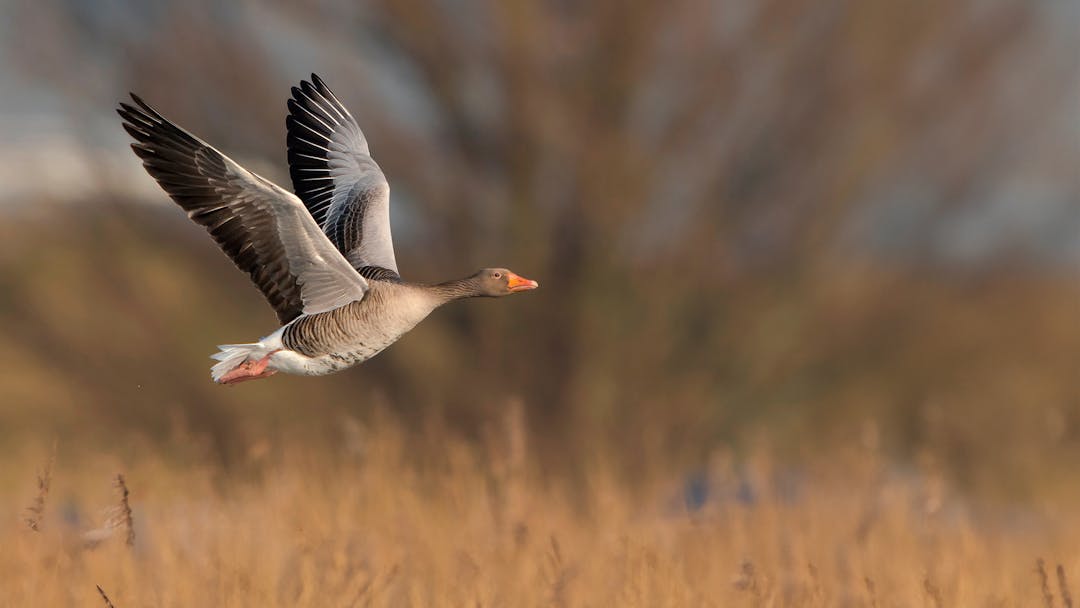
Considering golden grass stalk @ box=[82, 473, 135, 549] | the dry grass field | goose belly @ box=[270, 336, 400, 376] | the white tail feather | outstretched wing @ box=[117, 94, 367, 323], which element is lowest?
golden grass stalk @ box=[82, 473, 135, 549]

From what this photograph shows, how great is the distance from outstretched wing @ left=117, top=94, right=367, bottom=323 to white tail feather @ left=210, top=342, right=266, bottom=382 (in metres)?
0.24

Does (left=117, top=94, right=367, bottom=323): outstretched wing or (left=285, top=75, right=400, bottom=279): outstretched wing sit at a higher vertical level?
(left=285, top=75, right=400, bottom=279): outstretched wing

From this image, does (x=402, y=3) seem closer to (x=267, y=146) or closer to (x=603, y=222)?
(x=267, y=146)

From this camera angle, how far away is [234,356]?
4848mm

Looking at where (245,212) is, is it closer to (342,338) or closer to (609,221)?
(342,338)

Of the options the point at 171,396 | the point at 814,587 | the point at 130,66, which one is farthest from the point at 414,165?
the point at 814,587

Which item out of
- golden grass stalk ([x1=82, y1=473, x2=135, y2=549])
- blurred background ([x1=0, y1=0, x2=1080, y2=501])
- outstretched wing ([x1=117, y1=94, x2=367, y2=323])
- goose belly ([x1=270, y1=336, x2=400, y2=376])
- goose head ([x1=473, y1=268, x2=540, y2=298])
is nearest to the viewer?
golden grass stalk ([x1=82, y1=473, x2=135, y2=549])

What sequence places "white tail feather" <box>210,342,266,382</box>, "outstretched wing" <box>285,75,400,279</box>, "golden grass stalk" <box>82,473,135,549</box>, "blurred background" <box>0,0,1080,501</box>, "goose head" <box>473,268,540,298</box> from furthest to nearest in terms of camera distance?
"blurred background" <box>0,0,1080,501</box>
"outstretched wing" <box>285,75,400,279</box>
"goose head" <box>473,268,540,298</box>
"white tail feather" <box>210,342,266,382</box>
"golden grass stalk" <box>82,473,135,549</box>

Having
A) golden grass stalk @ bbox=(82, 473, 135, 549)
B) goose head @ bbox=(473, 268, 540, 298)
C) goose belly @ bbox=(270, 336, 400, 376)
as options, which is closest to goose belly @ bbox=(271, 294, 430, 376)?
goose belly @ bbox=(270, 336, 400, 376)

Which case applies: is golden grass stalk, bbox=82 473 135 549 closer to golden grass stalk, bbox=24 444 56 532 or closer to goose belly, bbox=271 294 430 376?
golden grass stalk, bbox=24 444 56 532

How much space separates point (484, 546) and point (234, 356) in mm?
1222

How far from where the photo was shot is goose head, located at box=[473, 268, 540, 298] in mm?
5105

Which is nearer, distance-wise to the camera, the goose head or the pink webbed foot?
the pink webbed foot

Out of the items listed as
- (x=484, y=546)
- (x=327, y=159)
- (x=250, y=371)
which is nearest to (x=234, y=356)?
(x=250, y=371)
